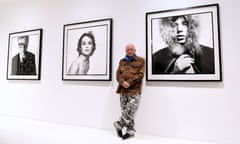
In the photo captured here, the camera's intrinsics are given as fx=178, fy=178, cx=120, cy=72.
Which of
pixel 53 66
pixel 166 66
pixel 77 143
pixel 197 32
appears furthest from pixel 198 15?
pixel 53 66

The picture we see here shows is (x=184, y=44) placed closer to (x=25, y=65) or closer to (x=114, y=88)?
(x=114, y=88)

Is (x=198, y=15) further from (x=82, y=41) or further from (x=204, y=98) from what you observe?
(x=82, y=41)

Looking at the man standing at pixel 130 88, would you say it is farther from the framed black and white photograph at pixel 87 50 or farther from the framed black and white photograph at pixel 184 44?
the framed black and white photograph at pixel 87 50

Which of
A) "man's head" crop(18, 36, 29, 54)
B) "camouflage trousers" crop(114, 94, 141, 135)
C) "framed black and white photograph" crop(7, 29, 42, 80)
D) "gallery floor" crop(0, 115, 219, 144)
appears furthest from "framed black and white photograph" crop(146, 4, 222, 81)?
"man's head" crop(18, 36, 29, 54)

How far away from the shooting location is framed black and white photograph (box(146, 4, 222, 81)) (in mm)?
1624

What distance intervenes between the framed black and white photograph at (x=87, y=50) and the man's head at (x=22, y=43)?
2.28ft

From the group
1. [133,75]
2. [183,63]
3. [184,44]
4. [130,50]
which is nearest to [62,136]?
[133,75]

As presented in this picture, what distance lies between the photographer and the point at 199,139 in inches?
64.1

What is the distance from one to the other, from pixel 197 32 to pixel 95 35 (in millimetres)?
1110

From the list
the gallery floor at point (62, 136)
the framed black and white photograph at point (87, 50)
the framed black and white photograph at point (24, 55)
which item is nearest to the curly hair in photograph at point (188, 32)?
the framed black and white photograph at point (87, 50)

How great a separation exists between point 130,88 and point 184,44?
674 millimetres

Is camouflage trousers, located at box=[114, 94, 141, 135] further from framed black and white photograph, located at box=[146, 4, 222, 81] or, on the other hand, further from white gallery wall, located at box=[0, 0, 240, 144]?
framed black and white photograph, located at box=[146, 4, 222, 81]
